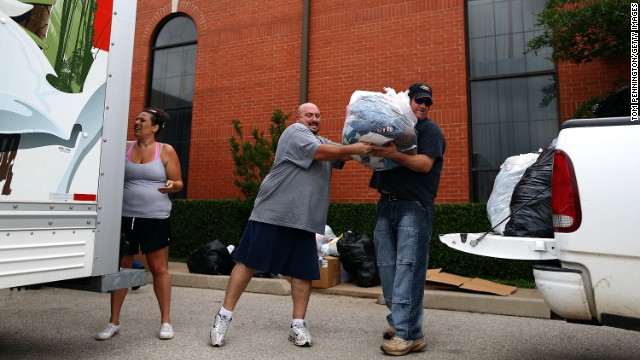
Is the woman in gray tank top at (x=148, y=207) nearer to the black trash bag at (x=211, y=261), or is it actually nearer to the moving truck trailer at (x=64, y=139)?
the moving truck trailer at (x=64, y=139)

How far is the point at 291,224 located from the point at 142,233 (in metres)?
1.18

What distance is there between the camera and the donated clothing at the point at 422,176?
314 cm

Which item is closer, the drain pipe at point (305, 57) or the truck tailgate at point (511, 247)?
the truck tailgate at point (511, 247)

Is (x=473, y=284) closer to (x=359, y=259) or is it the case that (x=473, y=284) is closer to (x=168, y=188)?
(x=359, y=259)

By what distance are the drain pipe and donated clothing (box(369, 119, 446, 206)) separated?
4811mm

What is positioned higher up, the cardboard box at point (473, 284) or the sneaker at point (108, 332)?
the cardboard box at point (473, 284)

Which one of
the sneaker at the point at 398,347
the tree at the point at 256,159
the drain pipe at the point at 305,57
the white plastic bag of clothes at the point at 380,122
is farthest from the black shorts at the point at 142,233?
the drain pipe at the point at 305,57

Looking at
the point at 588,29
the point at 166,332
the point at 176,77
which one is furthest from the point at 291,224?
the point at 176,77

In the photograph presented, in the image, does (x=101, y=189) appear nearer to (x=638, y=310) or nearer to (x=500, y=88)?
(x=638, y=310)

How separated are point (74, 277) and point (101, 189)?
1.73 ft

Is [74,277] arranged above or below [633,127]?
below

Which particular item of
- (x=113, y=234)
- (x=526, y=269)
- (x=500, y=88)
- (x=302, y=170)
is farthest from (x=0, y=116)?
(x=500, y=88)

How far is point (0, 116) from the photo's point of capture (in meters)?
2.04

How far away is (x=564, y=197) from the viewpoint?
2.16 metres
